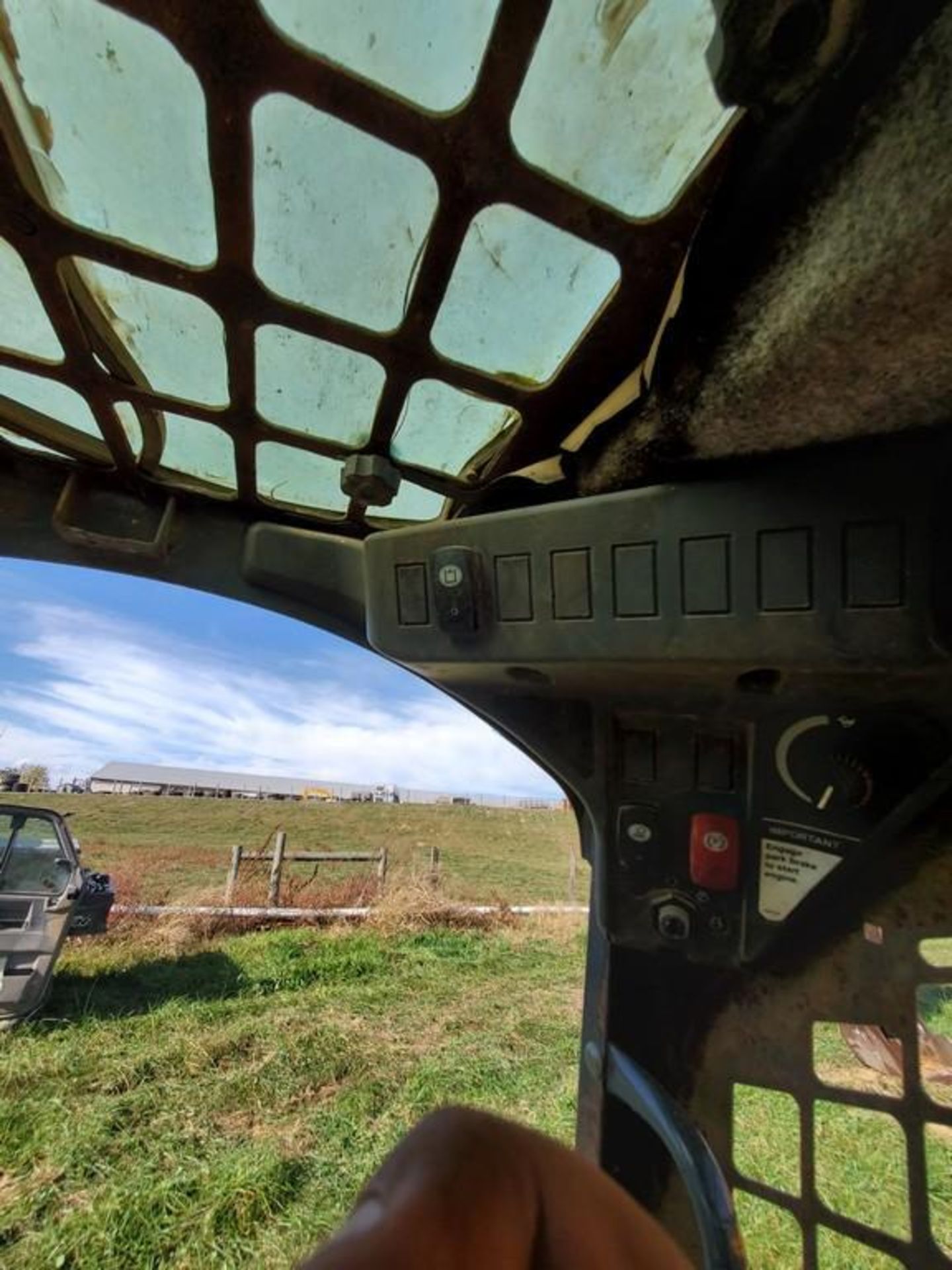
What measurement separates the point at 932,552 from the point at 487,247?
556 millimetres

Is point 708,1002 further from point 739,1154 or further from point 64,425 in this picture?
point 739,1154

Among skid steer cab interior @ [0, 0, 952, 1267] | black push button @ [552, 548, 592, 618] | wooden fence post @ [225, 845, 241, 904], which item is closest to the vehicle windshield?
wooden fence post @ [225, 845, 241, 904]

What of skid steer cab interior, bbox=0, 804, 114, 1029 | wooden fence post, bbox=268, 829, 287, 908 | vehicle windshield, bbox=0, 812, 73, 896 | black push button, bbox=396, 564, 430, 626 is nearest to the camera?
black push button, bbox=396, 564, 430, 626

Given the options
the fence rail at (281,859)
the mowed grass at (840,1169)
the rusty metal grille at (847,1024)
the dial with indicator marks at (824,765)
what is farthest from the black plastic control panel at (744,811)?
the fence rail at (281,859)

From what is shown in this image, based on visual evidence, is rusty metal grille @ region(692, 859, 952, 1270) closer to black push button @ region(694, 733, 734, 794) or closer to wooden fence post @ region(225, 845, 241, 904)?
black push button @ region(694, 733, 734, 794)

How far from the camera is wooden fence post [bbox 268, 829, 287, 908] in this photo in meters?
9.32

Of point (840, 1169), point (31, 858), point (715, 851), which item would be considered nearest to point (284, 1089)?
point (31, 858)

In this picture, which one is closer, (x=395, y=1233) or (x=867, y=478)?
(x=395, y=1233)

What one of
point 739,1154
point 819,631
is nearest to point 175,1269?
point 739,1154

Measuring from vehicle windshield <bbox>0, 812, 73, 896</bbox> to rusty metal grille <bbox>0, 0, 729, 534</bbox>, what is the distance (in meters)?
5.93

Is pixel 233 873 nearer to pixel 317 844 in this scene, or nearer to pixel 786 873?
pixel 317 844

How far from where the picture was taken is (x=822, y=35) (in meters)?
0.43

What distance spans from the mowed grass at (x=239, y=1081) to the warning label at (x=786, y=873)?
316 cm

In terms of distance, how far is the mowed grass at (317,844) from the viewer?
32.9 ft
